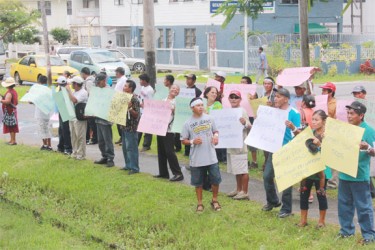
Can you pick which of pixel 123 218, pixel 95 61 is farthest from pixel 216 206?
pixel 95 61

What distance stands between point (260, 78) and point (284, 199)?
21472 millimetres

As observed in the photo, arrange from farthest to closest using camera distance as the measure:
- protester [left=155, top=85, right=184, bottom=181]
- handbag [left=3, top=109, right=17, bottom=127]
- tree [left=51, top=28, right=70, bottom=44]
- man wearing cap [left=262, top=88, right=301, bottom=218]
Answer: tree [left=51, top=28, right=70, bottom=44] < handbag [left=3, top=109, right=17, bottom=127] < protester [left=155, top=85, right=184, bottom=181] < man wearing cap [left=262, top=88, right=301, bottom=218]

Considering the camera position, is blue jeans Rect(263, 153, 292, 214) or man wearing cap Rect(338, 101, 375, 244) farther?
blue jeans Rect(263, 153, 292, 214)

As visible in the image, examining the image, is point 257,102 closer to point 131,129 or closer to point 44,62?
point 131,129

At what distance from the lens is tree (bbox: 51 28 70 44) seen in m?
53.8

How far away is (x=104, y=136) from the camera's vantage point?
11.3 m

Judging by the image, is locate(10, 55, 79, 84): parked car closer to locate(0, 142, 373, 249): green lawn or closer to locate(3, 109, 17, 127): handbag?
locate(3, 109, 17, 127): handbag

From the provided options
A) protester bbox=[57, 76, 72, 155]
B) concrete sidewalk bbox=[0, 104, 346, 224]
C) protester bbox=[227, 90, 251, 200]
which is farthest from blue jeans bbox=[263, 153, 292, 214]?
protester bbox=[57, 76, 72, 155]

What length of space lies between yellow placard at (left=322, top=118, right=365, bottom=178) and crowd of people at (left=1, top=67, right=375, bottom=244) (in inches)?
5.2

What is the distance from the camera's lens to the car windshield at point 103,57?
98.7 feet

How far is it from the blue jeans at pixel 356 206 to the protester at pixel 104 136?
18.0 feet

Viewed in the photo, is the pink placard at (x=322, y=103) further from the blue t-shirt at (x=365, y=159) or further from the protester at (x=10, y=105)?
the protester at (x=10, y=105)

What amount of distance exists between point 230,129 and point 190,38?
108 ft

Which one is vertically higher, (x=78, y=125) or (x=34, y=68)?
(x=34, y=68)
